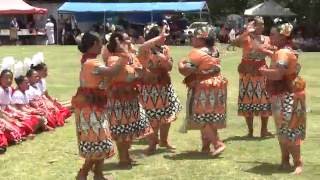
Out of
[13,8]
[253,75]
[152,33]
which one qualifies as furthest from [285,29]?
[13,8]

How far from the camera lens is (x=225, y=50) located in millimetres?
31609

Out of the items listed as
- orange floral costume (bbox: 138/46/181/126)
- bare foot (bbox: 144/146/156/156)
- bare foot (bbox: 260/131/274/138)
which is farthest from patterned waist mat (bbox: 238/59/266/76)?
bare foot (bbox: 144/146/156/156)

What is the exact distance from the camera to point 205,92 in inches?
351

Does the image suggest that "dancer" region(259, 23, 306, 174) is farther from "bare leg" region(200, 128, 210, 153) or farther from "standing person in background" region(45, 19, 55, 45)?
"standing person in background" region(45, 19, 55, 45)

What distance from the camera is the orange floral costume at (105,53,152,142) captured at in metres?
8.02

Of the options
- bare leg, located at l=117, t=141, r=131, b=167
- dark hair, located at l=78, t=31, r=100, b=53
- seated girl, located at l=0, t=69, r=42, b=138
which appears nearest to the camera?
dark hair, located at l=78, t=31, r=100, b=53

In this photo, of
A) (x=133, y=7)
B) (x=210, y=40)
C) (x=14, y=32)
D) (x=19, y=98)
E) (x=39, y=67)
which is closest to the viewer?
(x=210, y=40)

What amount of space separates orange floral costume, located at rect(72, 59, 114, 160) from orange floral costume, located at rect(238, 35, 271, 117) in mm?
3716

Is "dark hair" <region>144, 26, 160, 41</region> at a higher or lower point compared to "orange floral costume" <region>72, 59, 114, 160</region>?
higher

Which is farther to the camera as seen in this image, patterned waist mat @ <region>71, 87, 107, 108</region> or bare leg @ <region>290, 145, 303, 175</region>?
bare leg @ <region>290, 145, 303, 175</region>

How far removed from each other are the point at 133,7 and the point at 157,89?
3118 centimetres

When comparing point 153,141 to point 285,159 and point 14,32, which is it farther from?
point 14,32

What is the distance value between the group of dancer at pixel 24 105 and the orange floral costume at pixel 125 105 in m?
2.17

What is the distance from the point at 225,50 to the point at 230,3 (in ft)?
54.8
